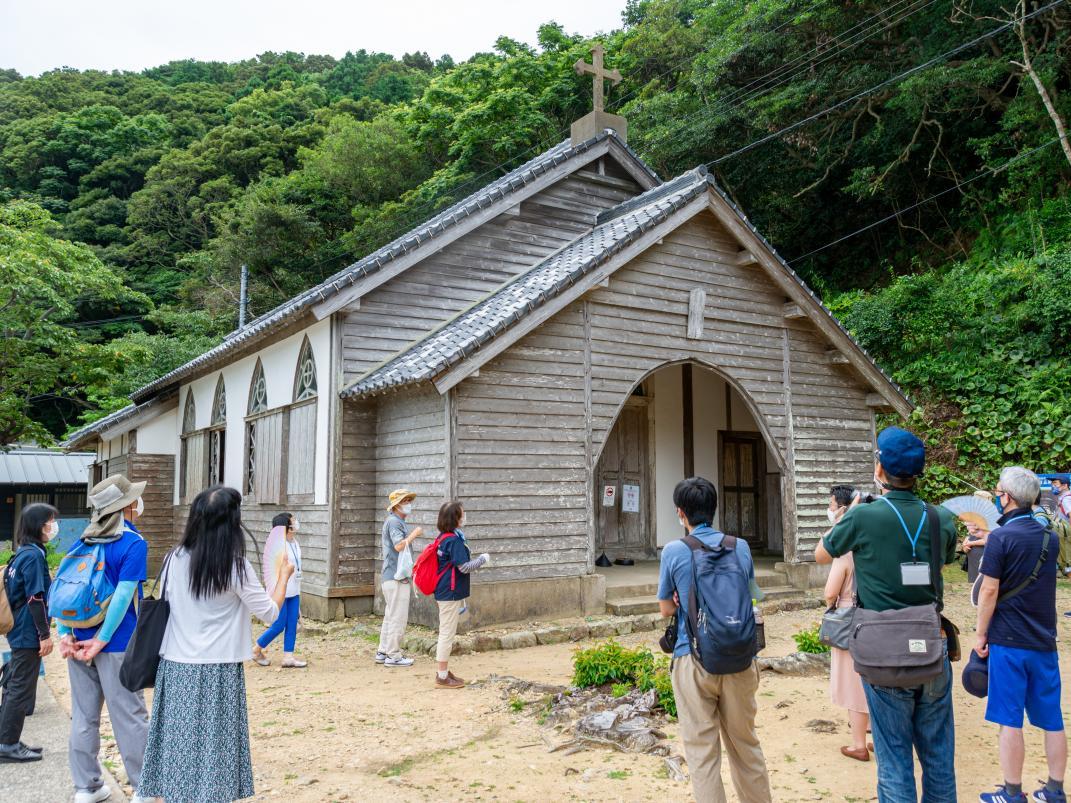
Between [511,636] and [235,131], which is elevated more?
[235,131]

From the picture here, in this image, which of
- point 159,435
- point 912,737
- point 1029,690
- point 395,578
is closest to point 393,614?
point 395,578

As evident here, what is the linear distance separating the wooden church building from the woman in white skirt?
17.2 ft

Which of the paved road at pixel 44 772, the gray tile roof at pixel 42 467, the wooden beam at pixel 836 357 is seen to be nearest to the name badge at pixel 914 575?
the paved road at pixel 44 772

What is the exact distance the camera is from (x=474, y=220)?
12.7 metres

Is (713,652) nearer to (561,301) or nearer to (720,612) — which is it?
(720,612)

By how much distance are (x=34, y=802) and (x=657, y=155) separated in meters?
22.1

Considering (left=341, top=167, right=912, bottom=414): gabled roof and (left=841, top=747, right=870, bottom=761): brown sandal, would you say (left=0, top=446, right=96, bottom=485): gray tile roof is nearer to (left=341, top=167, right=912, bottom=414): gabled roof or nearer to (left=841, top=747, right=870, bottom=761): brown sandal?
(left=341, top=167, right=912, bottom=414): gabled roof

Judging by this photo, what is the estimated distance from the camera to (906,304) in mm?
18750

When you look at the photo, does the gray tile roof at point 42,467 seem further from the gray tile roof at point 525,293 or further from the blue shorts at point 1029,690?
the blue shorts at point 1029,690

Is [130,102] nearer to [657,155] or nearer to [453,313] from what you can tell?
[657,155]

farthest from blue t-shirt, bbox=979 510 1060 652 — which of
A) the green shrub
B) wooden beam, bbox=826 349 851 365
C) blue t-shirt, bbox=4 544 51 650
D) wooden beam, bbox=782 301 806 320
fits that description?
wooden beam, bbox=826 349 851 365

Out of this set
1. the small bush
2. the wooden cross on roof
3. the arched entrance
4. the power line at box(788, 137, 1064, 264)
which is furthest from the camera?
the power line at box(788, 137, 1064, 264)

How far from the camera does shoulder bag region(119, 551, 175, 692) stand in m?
4.07

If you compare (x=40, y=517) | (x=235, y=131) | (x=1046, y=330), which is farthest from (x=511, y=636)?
(x=235, y=131)
